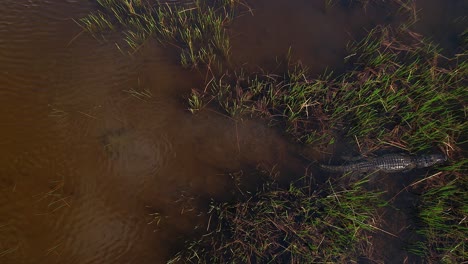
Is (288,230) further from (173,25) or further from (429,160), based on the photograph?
(173,25)

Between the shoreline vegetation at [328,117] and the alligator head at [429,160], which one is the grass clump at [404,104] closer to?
the shoreline vegetation at [328,117]

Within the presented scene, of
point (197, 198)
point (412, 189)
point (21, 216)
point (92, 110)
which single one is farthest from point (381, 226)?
point (21, 216)

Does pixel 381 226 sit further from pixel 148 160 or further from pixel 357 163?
pixel 148 160

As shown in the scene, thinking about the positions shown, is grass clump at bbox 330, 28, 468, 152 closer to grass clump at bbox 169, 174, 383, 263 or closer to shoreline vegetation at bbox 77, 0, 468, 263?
shoreline vegetation at bbox 77, 0, 468, 263

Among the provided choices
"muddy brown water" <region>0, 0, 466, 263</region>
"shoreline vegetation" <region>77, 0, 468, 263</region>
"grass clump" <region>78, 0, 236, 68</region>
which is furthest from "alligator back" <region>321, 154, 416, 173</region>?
"grass clump" <region>78, 0, 236, 68</region>

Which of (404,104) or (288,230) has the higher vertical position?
(404,104)

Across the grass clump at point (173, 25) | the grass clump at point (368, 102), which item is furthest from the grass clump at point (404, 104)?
the grass clump at point (173, 25)

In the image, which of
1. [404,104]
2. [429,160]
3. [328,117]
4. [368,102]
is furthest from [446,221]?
[328,117]
